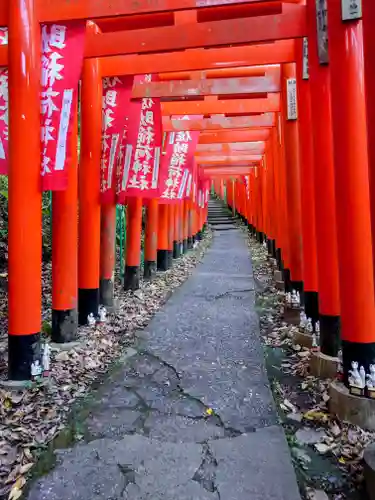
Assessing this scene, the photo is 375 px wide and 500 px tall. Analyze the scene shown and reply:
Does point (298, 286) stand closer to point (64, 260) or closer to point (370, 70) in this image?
point (64, 260)

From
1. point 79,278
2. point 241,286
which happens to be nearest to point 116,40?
point 79,278

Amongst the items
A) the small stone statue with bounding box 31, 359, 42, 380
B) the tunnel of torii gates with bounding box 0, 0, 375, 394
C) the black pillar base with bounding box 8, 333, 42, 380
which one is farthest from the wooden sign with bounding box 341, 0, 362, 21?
the small stone statue with bounding box 31, 359, 42, 380

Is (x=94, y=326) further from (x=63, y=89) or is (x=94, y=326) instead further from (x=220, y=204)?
(x=220, y=204)

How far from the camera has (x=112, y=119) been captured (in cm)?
550

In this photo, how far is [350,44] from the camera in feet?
9.93

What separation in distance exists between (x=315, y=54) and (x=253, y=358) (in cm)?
315

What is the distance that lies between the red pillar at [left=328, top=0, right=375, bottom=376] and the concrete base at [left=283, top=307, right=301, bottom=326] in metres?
2.72

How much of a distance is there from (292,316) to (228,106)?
3.93m

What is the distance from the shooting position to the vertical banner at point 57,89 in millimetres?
3545

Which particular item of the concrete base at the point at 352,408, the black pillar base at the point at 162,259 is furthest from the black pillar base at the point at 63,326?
the black pillar base at the point at 162,259

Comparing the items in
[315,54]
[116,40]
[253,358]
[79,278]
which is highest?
[116,40]

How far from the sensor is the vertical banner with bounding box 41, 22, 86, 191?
3545 millimetres

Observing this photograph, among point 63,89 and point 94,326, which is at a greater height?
point 63,89

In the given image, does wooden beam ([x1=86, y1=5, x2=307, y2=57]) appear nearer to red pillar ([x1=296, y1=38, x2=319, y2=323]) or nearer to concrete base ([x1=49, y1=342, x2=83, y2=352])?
red pillar ([x1=296, y1=38, x2=319, y2=323])
